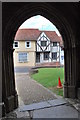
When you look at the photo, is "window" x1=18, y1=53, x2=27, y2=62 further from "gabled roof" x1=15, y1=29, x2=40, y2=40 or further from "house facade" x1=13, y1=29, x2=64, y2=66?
"gabled roof" x1=15, y1=29, x2=40, y2=40

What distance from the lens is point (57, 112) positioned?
400cm

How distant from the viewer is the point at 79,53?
Result: 4984 mm

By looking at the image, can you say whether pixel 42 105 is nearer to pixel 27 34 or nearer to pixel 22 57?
pixel 22 57

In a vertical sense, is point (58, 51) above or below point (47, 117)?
above

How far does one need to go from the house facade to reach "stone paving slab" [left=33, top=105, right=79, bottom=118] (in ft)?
60.9

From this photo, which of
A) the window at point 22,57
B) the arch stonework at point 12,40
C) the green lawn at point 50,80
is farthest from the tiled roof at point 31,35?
the arch stonework at point 12,40

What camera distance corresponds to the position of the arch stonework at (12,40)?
4.11 metres

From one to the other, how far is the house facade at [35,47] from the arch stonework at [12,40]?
1743 centimetres

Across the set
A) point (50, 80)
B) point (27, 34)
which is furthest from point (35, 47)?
point (50, 80)

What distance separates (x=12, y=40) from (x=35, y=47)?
18.4 m

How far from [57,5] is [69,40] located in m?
1.20

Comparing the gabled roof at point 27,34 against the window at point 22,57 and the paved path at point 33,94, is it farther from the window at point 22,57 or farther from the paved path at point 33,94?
the paved path at point 33,94

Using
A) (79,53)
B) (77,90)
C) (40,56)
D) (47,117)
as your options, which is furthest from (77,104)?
(40,56)

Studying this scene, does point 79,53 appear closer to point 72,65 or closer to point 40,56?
point 72,65
